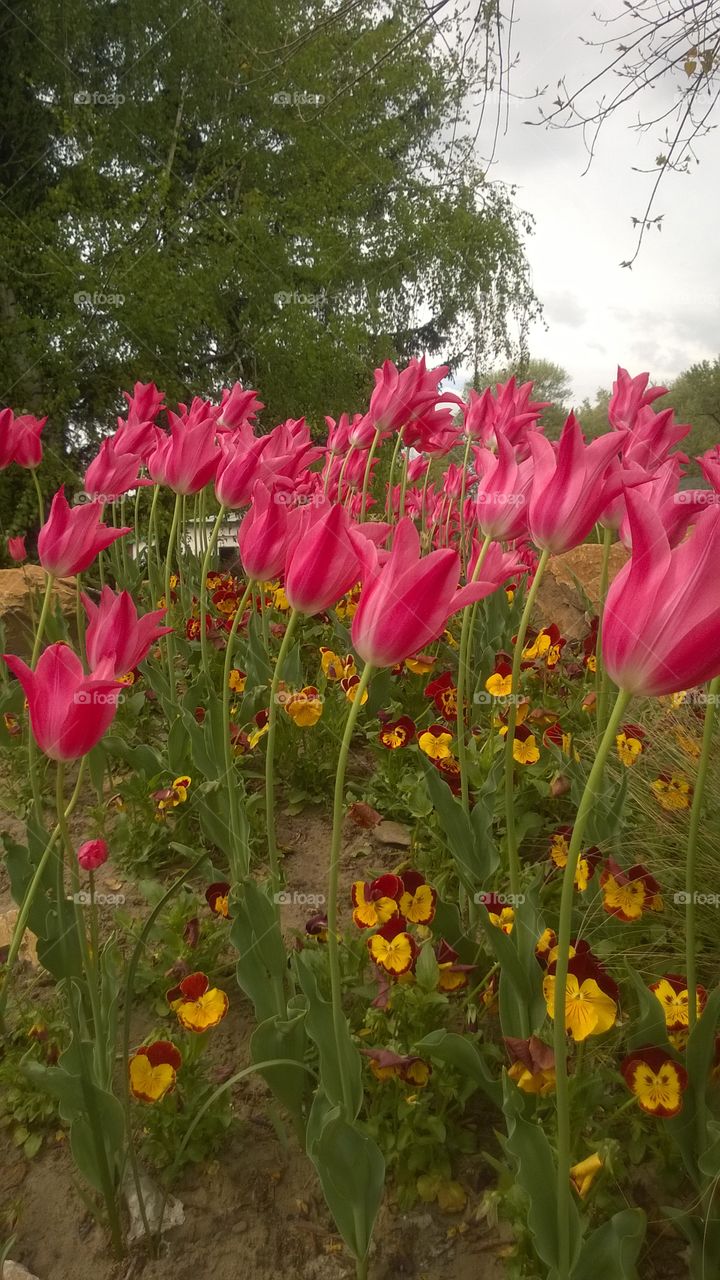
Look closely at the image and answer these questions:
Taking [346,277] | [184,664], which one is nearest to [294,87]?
[346,277]

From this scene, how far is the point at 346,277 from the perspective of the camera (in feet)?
49.0

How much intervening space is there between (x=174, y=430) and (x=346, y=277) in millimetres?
14268

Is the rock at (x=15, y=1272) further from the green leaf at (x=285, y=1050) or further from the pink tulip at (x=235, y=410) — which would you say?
the pink tulip at (x=235, y=410)

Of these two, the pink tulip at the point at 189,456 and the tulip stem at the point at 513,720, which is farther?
the pink tulip at the point at 189,456

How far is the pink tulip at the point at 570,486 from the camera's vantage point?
3.37 feet

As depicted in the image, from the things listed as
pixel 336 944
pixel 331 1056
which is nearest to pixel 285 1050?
pixel 331 1056

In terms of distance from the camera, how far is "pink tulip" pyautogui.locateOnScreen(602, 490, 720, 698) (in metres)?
0.75

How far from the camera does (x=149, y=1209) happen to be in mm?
1269

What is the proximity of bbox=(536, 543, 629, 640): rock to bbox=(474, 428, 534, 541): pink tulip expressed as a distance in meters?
1.80

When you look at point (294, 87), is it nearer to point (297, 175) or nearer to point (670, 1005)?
point (297, 175)

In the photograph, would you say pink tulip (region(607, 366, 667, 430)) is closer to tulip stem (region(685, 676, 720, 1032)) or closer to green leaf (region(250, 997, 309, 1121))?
tulip stem (region(685, 676, 720, 1032))

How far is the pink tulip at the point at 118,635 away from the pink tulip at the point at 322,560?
0.21m

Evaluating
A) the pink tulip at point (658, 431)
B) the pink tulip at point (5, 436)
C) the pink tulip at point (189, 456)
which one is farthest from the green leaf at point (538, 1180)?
the pink tulip at point (5, 436)

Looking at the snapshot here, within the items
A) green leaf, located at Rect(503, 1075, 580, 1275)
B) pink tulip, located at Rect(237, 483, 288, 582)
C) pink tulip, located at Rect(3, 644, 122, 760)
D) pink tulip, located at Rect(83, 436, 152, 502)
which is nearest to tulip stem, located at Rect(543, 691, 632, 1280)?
green leaf, located at Rect(503, 1075, 580, 1275)
